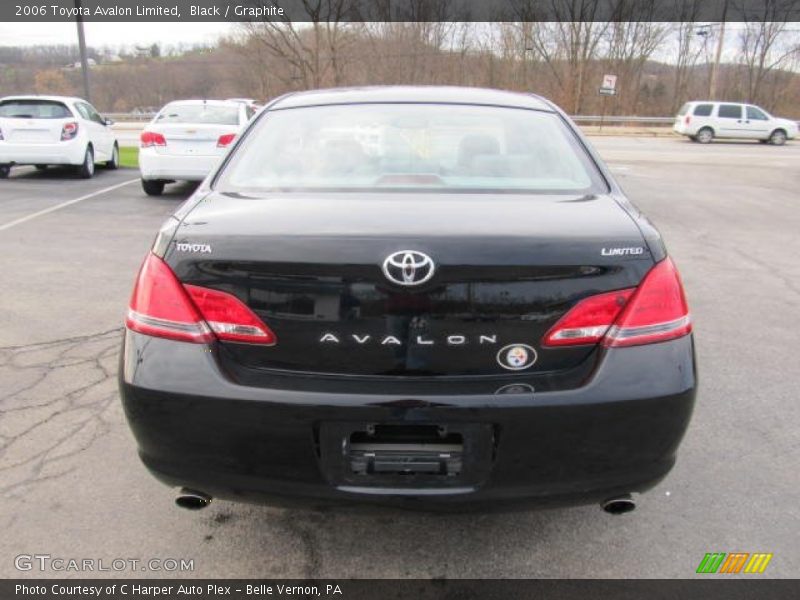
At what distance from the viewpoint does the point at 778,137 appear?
28.0m

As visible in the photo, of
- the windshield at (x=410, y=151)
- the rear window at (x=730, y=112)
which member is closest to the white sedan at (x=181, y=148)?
the windshield at (x=410, y=151)

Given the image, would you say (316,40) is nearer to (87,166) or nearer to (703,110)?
(87,166)

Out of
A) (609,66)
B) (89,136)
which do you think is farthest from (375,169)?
(609,66)

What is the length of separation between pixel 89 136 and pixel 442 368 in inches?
483

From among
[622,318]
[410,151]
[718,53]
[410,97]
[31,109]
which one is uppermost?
[718,53]

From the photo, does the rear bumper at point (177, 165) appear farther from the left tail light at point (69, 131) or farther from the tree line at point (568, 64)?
the tree line at point (568, 64)

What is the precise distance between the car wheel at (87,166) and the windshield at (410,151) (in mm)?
10500

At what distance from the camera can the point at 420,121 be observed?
2879 mm

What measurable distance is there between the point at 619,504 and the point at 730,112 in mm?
30260

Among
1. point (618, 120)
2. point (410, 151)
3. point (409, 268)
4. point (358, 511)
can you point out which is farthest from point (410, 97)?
point (618, 120)

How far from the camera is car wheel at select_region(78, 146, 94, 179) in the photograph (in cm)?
1210

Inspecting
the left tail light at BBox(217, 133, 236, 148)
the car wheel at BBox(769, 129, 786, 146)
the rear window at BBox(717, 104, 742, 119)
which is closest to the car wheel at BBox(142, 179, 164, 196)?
the left tail light at BBox(217, 133, 236, 148)

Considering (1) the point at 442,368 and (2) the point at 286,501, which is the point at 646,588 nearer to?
(1) the point at 442,368

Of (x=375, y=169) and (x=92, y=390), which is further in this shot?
(x=92, y=390)
